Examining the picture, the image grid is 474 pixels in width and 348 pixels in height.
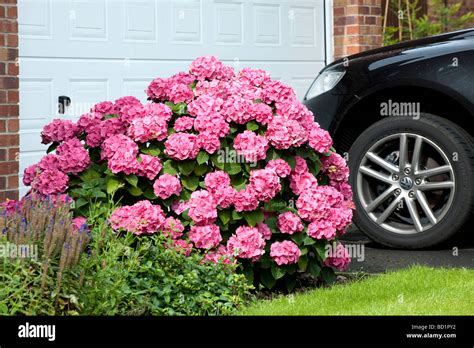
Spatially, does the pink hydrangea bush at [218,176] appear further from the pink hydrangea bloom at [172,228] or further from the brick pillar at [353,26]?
the brick pillar at [353,26]

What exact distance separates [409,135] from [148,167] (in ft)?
7.50

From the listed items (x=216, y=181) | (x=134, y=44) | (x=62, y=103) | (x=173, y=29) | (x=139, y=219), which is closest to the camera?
(x=139, y=219)

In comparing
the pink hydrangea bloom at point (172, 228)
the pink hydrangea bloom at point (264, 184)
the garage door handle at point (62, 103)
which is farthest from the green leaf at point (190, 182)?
the garage door handle at point (62, 103)

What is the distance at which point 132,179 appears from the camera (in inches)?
221

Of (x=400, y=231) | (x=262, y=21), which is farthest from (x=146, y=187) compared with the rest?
(x=262, y=21)

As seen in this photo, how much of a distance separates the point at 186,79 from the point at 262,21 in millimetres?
4116

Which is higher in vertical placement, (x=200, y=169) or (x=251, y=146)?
(x=251, y=146)

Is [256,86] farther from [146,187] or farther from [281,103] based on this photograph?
[146,187]

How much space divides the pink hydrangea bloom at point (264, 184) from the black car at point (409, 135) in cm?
180

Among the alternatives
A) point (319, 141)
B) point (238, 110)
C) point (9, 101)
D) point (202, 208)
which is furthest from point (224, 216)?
point (9, 101)

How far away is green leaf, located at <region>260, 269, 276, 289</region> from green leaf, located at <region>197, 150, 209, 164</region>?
71 cm

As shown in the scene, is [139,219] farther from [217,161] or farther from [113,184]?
[217,161]

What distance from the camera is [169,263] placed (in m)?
5.34

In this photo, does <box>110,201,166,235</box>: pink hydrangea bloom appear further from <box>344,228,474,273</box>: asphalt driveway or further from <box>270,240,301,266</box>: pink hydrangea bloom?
<box>344,228,474,273</box>: asphalt driveway
